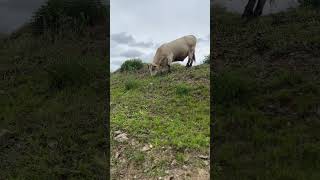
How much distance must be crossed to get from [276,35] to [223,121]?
5610mm

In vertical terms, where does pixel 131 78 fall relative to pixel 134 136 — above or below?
above

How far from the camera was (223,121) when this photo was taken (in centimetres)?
1194

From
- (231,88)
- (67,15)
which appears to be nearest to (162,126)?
(231,88)

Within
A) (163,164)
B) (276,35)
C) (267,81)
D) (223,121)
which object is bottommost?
(163,164)

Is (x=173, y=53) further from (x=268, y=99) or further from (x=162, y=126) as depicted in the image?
(x=162, y=126)

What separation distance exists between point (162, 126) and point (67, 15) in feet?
27.6

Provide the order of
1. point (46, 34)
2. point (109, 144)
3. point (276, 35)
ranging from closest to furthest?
point (109, 144) → point (276, 35) → point (46, 34)

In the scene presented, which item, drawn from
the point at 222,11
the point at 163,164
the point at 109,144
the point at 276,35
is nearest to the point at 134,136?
the point at 109,144

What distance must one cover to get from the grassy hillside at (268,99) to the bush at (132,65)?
2.96 metres

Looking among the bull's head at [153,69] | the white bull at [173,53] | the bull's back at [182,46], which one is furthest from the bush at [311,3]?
the bull's head at [153,69]

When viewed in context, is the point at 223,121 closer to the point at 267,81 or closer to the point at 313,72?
the point at 267,81

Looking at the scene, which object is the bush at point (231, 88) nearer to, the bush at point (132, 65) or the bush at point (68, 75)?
the bush at point (68, 75)

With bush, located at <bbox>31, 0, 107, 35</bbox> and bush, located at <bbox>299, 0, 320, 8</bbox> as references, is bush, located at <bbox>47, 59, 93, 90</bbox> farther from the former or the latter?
bush, located at <bbox>299, 0, 320, 8</bbox>

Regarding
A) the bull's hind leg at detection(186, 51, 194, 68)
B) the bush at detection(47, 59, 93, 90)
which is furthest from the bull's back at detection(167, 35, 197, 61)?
the bush at detection(47, 59, 93, 90)
